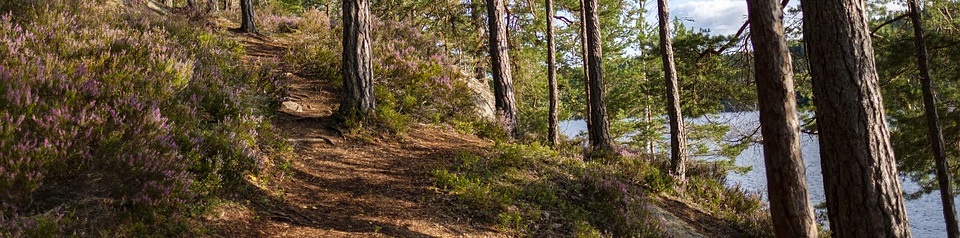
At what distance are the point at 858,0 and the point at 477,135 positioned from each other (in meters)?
6.50

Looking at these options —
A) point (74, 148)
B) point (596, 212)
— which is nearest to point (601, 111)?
point (596, 212)

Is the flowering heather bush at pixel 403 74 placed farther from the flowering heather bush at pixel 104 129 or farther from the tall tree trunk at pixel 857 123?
the tall tree trunk at pixel 857 123

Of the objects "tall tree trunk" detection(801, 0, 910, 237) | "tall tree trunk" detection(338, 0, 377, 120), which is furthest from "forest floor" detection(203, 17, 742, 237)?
"tall tree trunk" detection(801, 0, 910, 237)

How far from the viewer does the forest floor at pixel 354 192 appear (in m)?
4.95

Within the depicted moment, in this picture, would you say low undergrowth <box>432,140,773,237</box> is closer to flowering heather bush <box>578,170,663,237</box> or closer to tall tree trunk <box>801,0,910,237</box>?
flowering heather bush <box>578,170,663,237</box>

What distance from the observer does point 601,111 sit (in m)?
13.1

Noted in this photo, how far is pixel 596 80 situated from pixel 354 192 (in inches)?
326

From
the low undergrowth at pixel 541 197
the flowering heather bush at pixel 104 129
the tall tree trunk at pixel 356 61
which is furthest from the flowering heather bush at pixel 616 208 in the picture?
the flowering heather bush at pixel 104 129

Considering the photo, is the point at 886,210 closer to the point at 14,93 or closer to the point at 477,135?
the point at 477,135

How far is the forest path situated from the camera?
4.93 metres

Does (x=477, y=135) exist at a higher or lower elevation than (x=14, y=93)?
lower

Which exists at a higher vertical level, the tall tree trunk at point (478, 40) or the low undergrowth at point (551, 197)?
the tall tree trunk at point (478, 40)

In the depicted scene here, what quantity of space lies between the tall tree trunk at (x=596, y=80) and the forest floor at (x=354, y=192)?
3439mm

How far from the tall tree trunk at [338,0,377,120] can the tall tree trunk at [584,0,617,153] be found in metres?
6.19
